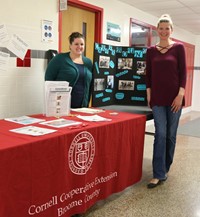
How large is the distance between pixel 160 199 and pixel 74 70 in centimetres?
149

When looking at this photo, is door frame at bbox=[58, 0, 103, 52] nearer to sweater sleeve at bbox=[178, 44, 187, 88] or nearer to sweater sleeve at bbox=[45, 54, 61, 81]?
sweater sleeve at bbox=[45, 54, 61, 81]

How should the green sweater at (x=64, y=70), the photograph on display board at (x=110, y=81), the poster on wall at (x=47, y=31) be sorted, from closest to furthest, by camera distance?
the green sweater at (x=64, y=70)
the photograph on display board at (x=110, y=81)
the poster on wall at (x=47, y=31)

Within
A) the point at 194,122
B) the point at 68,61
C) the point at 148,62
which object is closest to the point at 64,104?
the point at 68,61

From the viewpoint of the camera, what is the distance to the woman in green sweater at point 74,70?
116 inches

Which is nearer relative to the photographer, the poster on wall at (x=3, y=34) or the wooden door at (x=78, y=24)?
the poster on wall at (x=3, y=34)

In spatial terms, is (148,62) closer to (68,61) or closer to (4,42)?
(68,61)

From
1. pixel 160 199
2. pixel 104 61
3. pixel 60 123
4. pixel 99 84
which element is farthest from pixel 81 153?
pixel 104 61

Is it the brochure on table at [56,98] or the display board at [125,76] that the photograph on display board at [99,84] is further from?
the brochure on table at [56,98]

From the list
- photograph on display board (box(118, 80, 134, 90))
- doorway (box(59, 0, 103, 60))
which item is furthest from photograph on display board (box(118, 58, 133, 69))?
doorway (box(59, 0, 103, 60))

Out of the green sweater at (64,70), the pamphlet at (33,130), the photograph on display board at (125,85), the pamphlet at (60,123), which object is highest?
the green sweater at (64,70)

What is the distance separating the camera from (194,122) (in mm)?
6988

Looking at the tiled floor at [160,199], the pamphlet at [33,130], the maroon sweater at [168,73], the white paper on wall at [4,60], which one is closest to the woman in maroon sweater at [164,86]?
the maroon sweater at [168,73]

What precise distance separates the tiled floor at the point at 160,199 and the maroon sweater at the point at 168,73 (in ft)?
2.84

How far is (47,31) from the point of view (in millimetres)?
3713
